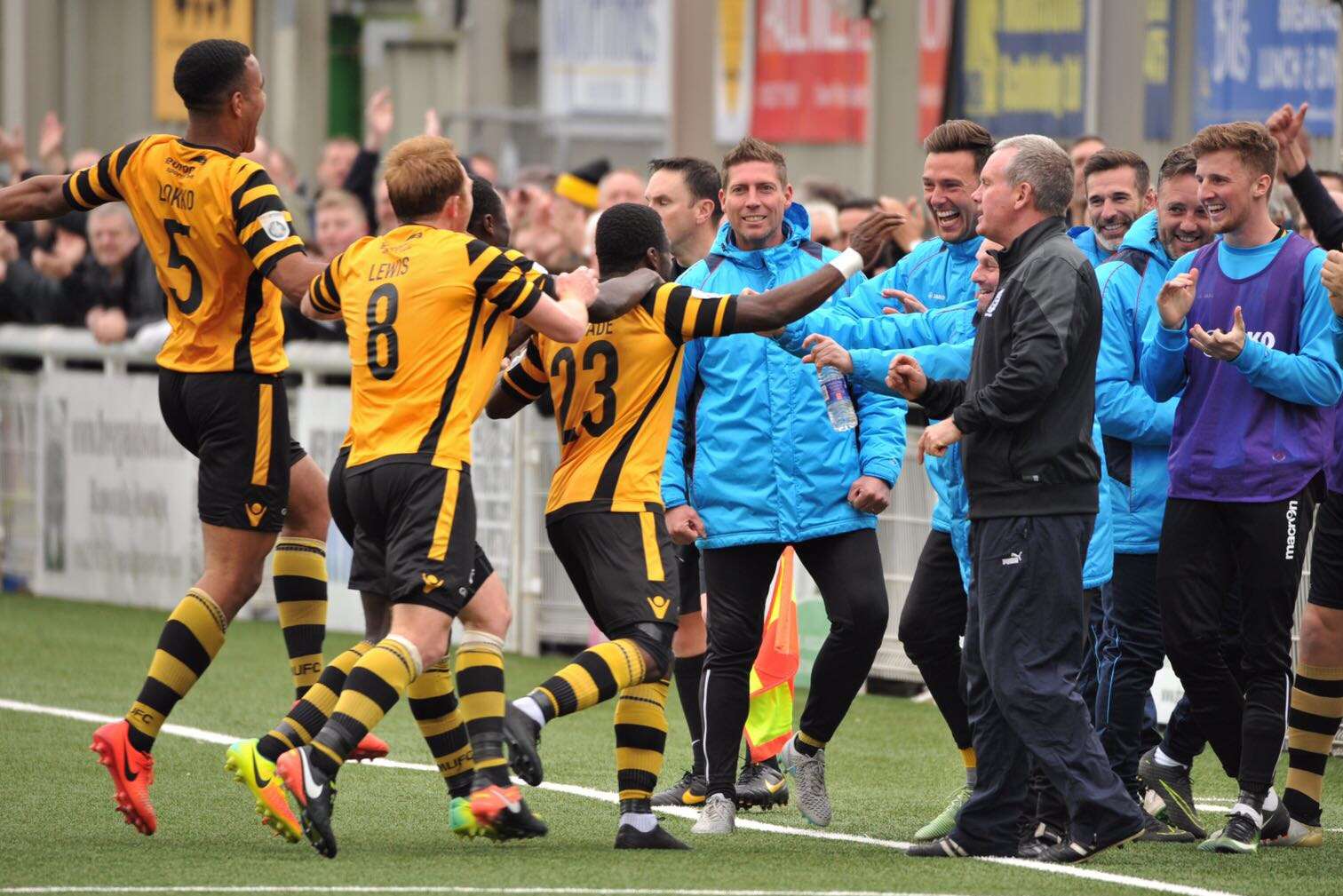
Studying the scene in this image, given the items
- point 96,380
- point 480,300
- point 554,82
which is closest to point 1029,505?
point 480,300

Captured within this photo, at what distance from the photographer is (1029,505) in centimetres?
685

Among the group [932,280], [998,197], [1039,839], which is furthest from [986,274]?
[1039,839]

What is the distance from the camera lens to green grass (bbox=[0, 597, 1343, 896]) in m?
6.69

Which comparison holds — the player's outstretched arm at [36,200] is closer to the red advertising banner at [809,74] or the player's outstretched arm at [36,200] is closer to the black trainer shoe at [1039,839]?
the black trainer shoe at [1039,839]

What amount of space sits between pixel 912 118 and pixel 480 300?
10.5 m

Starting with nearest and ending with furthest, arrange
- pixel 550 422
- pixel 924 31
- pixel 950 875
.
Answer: pixel 950 875 → pixel 550 422 → pixel 924 31

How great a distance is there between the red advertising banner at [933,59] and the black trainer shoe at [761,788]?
28.7 ft

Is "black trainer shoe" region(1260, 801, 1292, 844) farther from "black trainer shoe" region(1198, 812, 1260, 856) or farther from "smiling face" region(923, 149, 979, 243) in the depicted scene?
"smiling face" region(923, 149, 979, 243)

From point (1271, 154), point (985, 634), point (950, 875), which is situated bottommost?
point (950, 875)

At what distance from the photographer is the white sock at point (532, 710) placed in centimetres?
680

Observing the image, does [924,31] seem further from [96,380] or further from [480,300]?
[480,300]

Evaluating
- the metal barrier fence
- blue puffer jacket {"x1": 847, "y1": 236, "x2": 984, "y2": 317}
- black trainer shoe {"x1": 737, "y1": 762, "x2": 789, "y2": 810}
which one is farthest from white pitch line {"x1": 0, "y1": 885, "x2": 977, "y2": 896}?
the metal barrier fence

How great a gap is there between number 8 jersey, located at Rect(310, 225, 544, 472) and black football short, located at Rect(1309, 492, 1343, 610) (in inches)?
108

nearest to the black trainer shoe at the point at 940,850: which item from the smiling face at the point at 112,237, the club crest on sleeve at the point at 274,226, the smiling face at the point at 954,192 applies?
the smiling face at the point at 954,192
